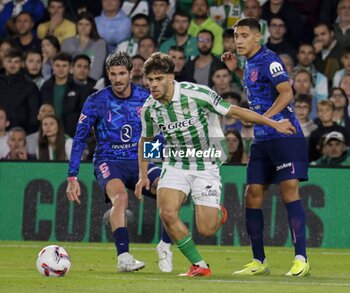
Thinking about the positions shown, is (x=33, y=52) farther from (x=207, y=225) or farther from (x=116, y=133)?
(x=207, y=225)

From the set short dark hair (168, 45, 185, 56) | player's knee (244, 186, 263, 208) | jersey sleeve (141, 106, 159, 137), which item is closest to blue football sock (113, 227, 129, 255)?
jersey sleeve (141, 106, 159, 137)

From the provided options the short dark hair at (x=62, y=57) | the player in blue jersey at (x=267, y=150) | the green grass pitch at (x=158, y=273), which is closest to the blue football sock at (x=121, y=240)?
the green grass pitch at (x=158, y=273)

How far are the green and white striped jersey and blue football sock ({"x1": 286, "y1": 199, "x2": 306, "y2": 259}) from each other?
2.68 ft

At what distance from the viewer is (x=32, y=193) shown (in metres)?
16.1

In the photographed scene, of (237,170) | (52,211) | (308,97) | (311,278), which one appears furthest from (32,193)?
(311,278)

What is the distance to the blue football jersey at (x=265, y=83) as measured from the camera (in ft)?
35.6

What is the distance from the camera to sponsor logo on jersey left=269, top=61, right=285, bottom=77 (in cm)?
1083

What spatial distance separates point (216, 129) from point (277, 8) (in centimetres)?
705

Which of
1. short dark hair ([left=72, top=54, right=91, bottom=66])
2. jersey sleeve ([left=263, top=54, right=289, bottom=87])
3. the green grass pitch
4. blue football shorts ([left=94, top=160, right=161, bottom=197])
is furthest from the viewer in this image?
short dark hair ([left=72, top=54, right=91, bottom=66])

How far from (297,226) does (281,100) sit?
1160 millimetres

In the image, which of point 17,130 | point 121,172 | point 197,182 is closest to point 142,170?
point 197,182

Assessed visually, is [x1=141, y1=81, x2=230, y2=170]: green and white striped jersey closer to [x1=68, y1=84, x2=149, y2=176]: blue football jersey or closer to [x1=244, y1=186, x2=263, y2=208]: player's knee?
[x1=244, y1=186, x2=263, y2=208]: player's knee

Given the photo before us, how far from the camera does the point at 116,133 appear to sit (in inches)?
471

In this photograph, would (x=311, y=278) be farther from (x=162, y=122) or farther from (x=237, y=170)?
(x=237, y=170)
